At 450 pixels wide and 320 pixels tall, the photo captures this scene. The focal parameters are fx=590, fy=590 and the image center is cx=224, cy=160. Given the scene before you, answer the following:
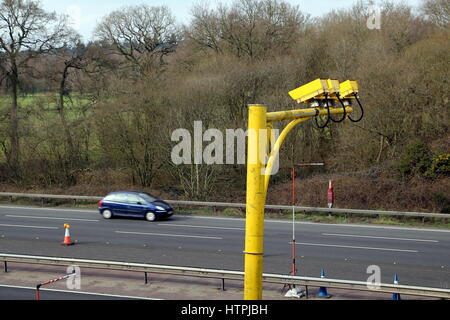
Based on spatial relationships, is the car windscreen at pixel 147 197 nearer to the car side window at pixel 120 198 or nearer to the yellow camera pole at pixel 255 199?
the car side window at pixel 120 198

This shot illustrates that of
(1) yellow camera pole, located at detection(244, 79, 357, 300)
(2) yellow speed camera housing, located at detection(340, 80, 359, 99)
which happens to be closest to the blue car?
(2) yellow speed camera housing, located at detection(340, 80, 359, 99)

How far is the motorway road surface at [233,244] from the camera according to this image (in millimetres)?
16938

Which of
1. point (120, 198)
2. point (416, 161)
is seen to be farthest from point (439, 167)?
point (120, 198)

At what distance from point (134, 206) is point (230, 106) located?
39.2 ft

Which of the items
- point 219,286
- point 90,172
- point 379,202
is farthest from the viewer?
point 90,172

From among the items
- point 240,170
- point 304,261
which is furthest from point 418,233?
point 240,170

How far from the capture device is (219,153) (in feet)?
104

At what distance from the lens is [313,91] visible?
24.5 ft

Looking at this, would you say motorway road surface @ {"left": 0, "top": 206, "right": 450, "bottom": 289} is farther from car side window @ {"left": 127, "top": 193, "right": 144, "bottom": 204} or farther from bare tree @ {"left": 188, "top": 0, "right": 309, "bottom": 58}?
bare tree @ {"left": 188, "top": 0, "right": 309, "bottom": 58}

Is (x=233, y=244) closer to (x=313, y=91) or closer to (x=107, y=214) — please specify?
(x=107, y=214)

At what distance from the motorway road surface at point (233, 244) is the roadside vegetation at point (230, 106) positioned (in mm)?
4019

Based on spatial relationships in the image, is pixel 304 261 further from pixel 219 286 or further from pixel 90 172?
pixel 90 172

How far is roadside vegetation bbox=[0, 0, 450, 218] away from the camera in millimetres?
30750
